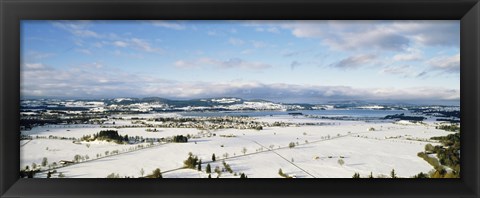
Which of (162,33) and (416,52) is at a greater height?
(162,33)

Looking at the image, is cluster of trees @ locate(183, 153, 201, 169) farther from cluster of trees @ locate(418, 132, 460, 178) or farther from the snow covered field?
cluster of trees @ locate(418, 132, 460, 178)

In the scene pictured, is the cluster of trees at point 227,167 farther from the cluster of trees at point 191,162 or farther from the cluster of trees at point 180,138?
the cluster of trees at point 180,138

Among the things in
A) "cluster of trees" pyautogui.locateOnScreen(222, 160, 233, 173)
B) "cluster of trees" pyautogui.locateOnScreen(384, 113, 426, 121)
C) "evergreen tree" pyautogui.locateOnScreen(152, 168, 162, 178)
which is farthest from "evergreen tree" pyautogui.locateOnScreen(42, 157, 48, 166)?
"cluster of trees" pyautogui.locateOnScreen(384, 113, 426, 121)

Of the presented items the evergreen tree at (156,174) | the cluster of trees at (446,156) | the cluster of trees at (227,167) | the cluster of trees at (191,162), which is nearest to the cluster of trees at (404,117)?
the cluster of trees at (446,156)

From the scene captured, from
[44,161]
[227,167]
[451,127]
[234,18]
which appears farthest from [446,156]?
[44,161]

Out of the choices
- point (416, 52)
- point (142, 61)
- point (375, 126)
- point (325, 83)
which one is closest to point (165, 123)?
point (142, 61)

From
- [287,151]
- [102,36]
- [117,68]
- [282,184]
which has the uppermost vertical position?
[102,36]
